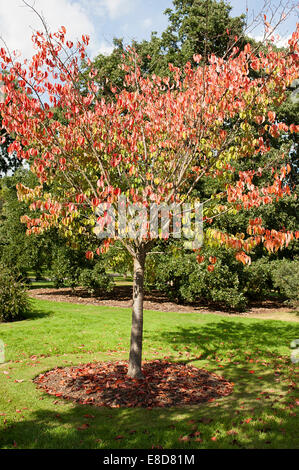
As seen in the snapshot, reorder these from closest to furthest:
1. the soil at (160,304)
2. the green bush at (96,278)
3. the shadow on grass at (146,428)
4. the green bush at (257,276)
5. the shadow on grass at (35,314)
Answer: the shadow on grass at (146,428) → the shadow on grass at (35,314) → the soil at (160,304) → the green bush at (257,276) → the green bush at (96,278)

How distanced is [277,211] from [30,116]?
1597 cm

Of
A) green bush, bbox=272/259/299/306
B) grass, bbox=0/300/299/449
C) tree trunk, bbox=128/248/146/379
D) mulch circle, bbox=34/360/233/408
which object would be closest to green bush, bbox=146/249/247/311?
green bush, bbox=272/259/299/306

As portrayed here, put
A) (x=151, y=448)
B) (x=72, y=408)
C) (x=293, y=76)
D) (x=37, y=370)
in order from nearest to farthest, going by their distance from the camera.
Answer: (x=151, y=448) < (x=72, y=408) < (x=293, y=76) < (x=37, y=370)

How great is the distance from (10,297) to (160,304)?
7.80m

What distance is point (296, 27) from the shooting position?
5.56 m

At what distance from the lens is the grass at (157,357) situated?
4453 millimetres

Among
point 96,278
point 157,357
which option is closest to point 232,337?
point 157,357

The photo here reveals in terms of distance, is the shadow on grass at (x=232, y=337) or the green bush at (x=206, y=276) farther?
the green bush at (x=206, y=276)

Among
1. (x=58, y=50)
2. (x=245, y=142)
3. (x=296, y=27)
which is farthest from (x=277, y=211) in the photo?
(x=58, y=50)

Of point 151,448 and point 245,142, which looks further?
point 245,142

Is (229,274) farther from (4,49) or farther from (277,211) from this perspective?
(4,49)

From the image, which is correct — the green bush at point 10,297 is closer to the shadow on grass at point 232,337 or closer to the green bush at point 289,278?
the shadow on grass at point 232,337

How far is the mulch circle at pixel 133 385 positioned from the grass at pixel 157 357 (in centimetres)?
27

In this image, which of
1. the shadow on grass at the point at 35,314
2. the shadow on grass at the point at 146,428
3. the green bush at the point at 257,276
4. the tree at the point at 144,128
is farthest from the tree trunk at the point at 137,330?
the green bush at the point at 257,276
